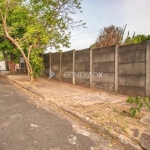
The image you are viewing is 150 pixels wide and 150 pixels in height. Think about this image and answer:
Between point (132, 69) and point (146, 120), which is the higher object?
point (132, 69)

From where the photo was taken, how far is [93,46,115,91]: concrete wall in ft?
24.4

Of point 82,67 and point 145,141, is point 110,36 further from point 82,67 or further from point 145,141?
point 145,141

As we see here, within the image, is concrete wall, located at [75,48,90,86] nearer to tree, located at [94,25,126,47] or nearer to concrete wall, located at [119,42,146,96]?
concrete wall, located at [119,42,146,96]

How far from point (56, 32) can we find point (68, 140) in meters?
11.5

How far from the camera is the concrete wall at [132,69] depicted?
6.15 meters

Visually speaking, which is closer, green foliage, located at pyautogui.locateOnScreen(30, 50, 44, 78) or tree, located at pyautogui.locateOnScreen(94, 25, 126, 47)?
green foliage, located at pyautogui.locateOnScreen(30, 50, 44, 78)

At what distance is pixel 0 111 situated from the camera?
448cm

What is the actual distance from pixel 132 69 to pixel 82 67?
3.41 m

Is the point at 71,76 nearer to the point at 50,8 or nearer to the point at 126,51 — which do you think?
the point at 126,51

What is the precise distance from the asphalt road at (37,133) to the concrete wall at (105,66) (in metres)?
4.02

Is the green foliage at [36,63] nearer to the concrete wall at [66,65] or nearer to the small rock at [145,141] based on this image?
the concrete wall at [66,65]

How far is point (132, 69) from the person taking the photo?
21.5 feet

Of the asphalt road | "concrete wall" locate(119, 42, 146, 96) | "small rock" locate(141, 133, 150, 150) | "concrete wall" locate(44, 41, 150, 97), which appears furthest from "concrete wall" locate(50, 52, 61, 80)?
"small rock" locate(141, 133, 150, 150)

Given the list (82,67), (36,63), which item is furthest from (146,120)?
(36,63)
